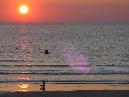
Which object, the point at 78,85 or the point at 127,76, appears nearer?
the point at 78,85

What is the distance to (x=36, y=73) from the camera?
3947 cm

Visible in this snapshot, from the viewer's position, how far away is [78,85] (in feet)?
93.6
